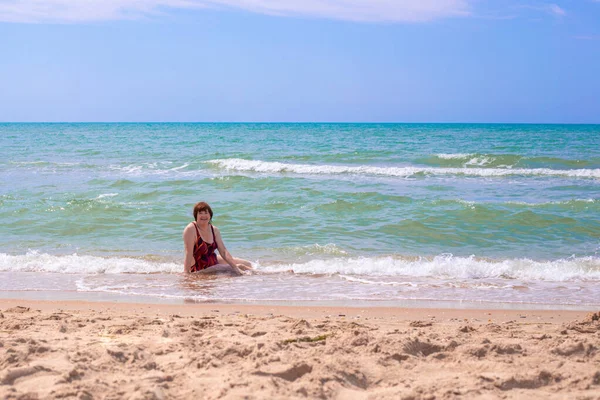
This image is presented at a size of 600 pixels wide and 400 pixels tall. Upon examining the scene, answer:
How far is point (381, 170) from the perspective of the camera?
72.0 ft

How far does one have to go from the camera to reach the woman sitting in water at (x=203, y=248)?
767cm

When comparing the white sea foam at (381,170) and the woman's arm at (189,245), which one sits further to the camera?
the white sea foam at (381,170)

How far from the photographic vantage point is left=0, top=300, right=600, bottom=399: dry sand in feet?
10.6

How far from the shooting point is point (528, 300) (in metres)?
6.48

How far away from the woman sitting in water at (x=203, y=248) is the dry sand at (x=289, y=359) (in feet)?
8.35

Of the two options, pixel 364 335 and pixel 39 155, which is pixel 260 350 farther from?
pixel 39 155

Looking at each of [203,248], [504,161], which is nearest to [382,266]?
[203,248]

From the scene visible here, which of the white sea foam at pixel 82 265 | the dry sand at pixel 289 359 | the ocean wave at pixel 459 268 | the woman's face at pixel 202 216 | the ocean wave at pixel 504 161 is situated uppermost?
the ocean wave at pixel 504 161

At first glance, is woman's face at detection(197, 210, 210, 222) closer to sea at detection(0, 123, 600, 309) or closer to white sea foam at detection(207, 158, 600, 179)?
sea at detection(0, 123, 600, 309)

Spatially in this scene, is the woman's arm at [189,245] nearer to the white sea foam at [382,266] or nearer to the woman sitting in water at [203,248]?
the woman sitting in water at [203,248]

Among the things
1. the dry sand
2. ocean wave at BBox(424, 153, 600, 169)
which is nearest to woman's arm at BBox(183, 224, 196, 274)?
the dry sand

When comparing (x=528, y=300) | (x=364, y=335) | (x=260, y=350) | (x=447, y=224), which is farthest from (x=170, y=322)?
(x=447, y=224)

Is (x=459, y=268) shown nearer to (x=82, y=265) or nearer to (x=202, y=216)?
(x=202, y=216)

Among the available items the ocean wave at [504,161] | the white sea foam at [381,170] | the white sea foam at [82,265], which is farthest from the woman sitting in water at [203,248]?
the ocean wave at [504,161]
